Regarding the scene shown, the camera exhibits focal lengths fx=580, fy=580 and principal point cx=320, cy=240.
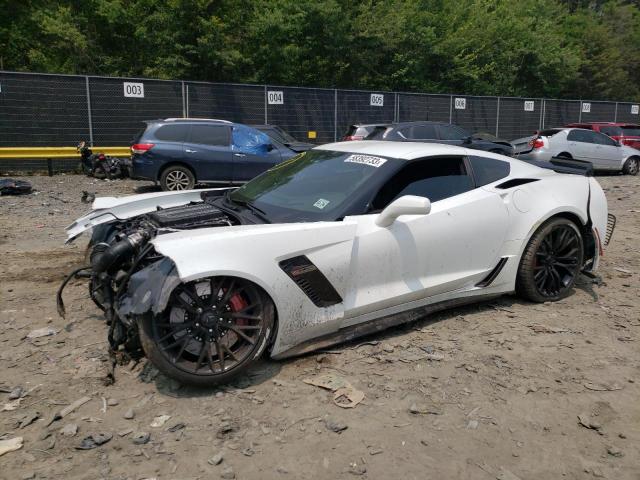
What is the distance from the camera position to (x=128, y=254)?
3.75 m

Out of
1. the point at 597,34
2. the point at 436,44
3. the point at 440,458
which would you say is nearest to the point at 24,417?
the point at 440,458

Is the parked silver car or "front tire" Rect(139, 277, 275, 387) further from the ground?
the parked silver car

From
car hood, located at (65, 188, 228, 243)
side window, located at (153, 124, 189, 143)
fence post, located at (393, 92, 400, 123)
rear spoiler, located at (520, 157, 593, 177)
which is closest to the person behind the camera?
car hood, located at (65, 188, 228, 243)

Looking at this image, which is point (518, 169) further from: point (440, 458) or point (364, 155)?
point (440, 458)

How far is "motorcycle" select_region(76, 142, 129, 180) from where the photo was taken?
1468 centimetres

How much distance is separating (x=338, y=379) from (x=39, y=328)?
2.40 metres

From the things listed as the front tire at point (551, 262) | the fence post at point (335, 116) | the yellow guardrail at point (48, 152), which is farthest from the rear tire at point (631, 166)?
the yellow guardrail at point (48, 152)

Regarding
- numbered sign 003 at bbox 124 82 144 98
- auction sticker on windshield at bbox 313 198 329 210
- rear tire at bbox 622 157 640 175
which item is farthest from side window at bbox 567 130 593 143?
auction sticker on windshield at bbox 313 198 329 210

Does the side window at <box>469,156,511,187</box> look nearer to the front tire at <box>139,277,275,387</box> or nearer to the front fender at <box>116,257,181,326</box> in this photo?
the front tire at <box>139,277,275,387</box>

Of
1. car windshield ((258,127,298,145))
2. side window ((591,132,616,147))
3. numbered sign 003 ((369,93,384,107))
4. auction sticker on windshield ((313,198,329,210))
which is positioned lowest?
auction sticker on windshield ((313,198,329,210))

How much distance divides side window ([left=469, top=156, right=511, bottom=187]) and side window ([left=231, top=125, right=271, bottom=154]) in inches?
328

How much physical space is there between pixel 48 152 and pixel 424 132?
32.0ft

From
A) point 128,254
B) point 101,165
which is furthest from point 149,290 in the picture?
point 101,165

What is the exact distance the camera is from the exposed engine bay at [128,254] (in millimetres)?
3650
